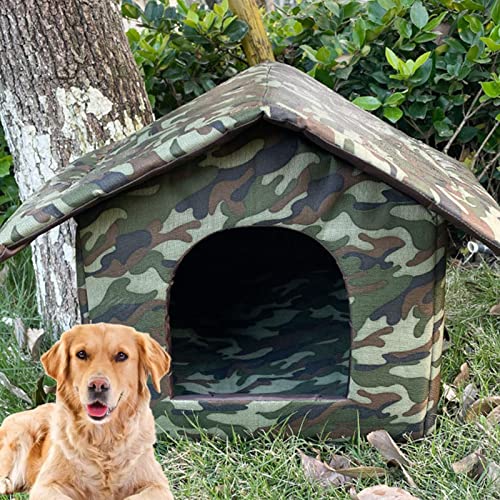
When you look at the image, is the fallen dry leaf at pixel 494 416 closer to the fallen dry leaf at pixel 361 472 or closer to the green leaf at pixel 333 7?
the fallen dry leaf at pixel 361 472

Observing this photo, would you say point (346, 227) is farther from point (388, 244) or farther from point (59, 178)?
point (59, 178)

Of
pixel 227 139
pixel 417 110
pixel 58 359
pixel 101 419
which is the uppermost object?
pixel 227 139

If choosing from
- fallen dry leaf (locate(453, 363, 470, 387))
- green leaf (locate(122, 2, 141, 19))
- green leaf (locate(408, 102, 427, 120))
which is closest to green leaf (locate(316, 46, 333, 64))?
green leaf (locate(408, 102, 427, 120))

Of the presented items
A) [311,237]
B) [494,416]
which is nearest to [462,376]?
[494,416]

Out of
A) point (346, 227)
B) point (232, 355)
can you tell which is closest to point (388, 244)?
point (346, 227)

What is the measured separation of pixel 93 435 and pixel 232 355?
112 centimetres

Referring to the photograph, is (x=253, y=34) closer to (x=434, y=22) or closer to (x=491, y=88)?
(x=434, y=22)

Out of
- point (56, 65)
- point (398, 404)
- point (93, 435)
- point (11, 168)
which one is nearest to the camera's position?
point (93, 435)

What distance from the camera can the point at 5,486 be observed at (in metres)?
1.64

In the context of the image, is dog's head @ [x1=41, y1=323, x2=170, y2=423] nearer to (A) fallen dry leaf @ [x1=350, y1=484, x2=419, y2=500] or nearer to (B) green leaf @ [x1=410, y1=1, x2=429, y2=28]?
(A) fallen dry leaf @ [x1=350, y1=484, x2=419, y2=500]

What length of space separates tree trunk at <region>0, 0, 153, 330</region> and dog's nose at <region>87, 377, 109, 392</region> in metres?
1.22

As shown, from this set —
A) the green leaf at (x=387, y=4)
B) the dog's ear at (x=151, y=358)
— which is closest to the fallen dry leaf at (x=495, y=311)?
the green leaf at (x=387, y=4)

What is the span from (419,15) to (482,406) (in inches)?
57.8

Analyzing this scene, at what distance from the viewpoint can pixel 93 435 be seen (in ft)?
4.36
